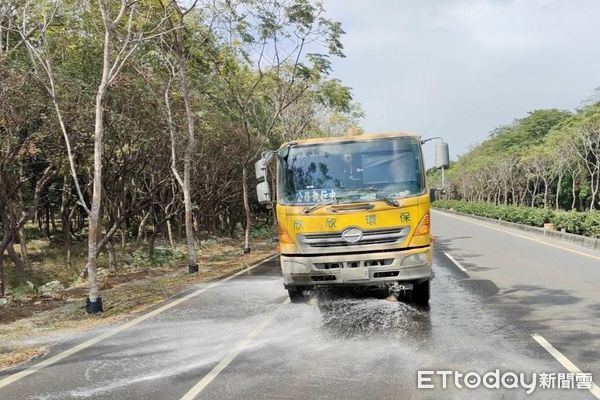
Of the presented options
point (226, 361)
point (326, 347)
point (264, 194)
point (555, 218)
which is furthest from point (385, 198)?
point (555, 218)

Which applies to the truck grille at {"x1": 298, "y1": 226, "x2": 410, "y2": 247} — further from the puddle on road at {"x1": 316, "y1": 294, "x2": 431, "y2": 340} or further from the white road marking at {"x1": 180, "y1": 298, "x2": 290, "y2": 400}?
the white road marking at {"x1": 180, "y1": 298, "x2": 290, "y2": 400}

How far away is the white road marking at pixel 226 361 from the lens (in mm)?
5020

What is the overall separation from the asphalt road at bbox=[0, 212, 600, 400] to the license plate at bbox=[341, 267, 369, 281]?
1.93 ft

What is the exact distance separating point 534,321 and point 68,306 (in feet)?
26.8

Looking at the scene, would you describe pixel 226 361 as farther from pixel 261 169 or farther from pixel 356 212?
pixel 261 169

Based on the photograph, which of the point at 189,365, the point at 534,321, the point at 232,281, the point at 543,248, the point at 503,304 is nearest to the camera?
the point at 189,365

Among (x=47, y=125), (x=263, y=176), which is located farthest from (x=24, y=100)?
(x=263, y=176)

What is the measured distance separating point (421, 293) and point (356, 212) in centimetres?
201

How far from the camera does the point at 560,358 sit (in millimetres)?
5660

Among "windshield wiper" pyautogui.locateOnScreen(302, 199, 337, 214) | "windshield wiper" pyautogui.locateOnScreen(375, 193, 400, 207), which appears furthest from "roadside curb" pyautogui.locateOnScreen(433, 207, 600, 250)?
"windshield wiper" pyautogui.locateOnScreen(302, 199, 337, 214)

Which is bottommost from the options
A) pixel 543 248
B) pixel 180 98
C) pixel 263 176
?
pixel 543 248

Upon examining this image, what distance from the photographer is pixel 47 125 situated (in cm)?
1450

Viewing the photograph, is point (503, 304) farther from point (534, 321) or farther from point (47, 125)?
point (47, 125)

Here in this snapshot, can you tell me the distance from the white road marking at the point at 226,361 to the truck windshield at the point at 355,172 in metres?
1.84
